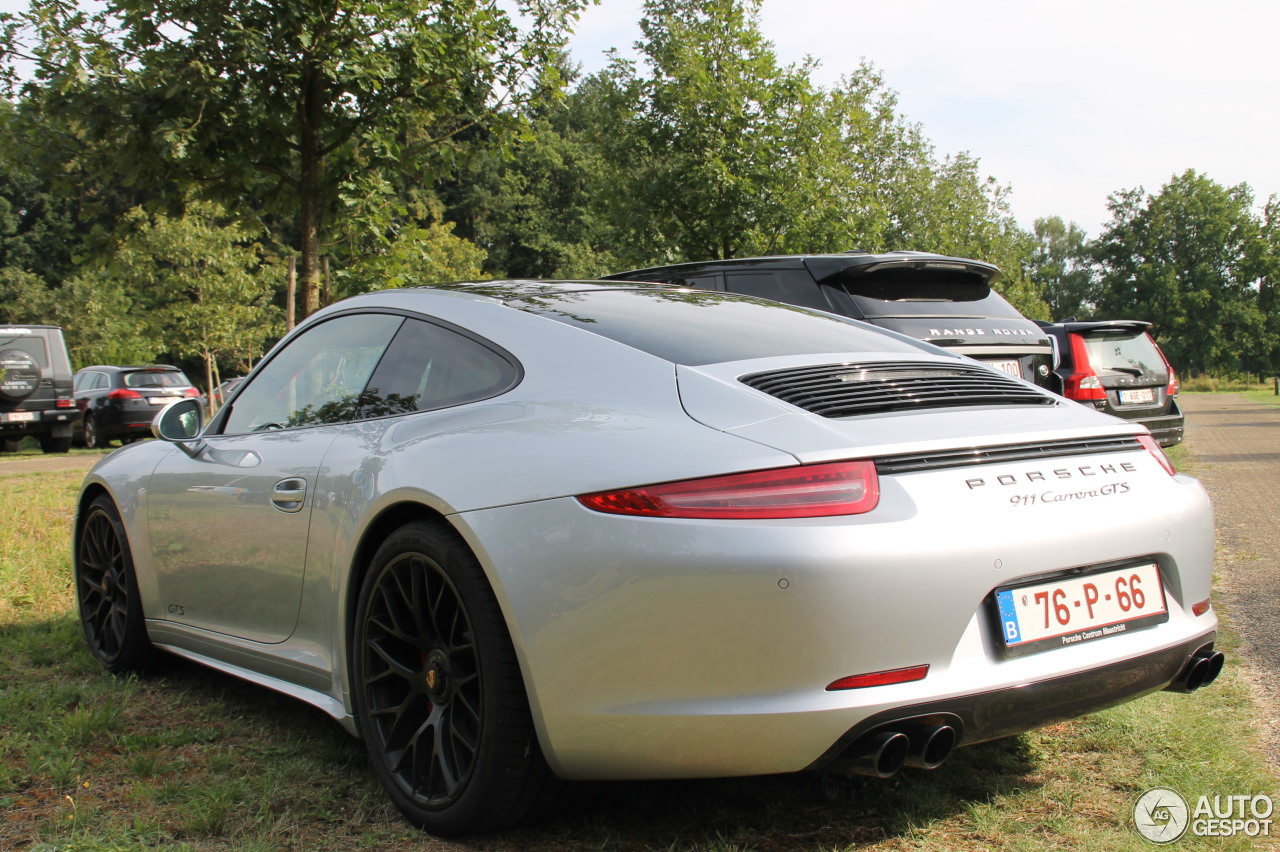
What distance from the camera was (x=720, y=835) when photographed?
2.57 m

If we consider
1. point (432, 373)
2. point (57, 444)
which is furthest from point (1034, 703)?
point (57, 444)

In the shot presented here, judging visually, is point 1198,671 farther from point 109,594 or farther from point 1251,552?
point 1251,552

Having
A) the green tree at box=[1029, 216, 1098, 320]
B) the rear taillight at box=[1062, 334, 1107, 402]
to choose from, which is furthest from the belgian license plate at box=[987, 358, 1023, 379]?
the green tree at box=[1029, 216, 1098, 320]

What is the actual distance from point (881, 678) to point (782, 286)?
4.84 metres

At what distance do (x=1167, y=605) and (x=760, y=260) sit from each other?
4697 millimetres

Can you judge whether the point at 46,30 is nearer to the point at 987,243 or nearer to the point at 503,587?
the point at 503,587

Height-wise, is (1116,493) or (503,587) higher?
(1116,493)

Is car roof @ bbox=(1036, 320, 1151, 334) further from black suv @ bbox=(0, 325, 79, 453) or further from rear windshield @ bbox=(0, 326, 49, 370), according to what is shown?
rear windshield @ bbox=(0, 326, 49, 370)


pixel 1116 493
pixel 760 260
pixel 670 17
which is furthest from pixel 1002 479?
pixel 670 17

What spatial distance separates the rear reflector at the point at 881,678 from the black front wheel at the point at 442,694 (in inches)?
28.7

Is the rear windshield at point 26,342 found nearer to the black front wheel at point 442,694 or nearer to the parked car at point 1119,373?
the parked car at point 1119,373

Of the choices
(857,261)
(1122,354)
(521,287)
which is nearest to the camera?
(521,287)

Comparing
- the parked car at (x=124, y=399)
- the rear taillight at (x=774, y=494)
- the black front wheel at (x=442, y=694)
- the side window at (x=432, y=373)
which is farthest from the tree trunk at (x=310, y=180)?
the parked car at (x=124, y=399)

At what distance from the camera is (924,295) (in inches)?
269
